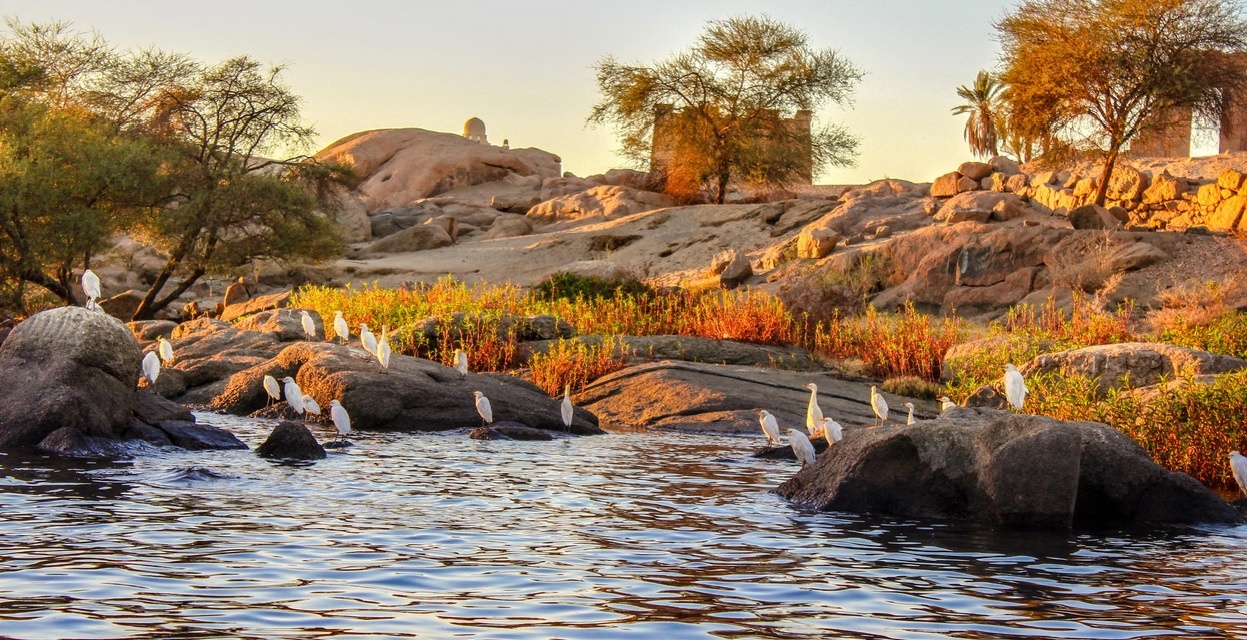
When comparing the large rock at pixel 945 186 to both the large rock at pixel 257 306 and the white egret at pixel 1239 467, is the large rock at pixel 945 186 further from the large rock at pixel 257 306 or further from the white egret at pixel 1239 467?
the white egret at pixel 1239 467

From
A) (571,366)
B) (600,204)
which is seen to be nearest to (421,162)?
(600,204)

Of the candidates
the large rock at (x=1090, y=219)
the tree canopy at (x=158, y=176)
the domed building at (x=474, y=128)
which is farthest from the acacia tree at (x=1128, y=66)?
the domed building at (x=474, y=128)

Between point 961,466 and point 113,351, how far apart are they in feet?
25.9

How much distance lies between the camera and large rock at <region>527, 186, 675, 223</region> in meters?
46.0

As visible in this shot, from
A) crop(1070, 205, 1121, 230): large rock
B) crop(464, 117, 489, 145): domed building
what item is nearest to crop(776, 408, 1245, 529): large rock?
crop(1070, 205, 1121, 230): large rock

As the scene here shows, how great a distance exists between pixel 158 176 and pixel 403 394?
17439 millimetres

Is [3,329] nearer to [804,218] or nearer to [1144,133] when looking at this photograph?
[804,218]

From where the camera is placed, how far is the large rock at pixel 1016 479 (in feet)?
28.1

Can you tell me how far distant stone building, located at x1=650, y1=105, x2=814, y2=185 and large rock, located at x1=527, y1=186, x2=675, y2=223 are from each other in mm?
1765

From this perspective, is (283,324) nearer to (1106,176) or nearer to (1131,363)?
(1131,363)

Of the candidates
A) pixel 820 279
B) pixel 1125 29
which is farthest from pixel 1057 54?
pixel 820 279

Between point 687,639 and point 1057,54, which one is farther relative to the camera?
point 1057,54

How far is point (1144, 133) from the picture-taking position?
34750mm

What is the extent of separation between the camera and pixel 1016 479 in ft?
28.2
